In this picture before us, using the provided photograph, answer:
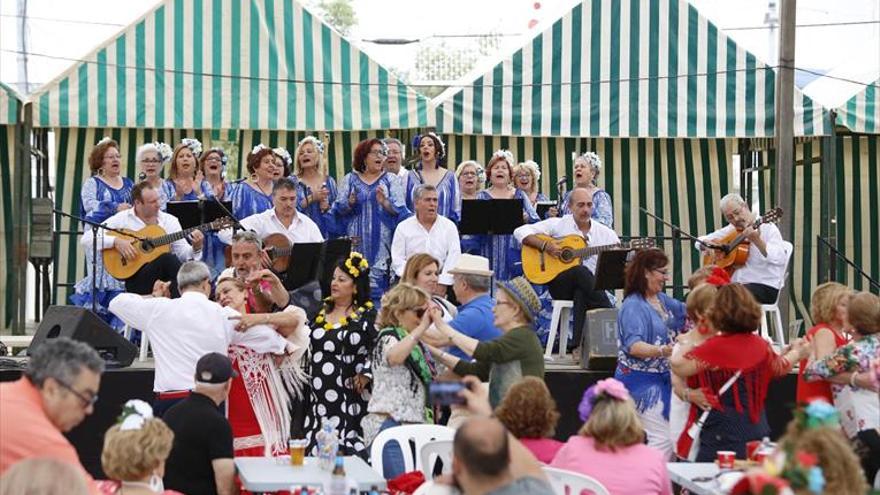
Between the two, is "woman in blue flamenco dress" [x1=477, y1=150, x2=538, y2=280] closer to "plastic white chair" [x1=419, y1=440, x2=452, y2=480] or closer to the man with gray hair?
"plastic white chair" [x1=419, y1=440, x2=452, y2=480]

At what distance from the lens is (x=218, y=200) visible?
11.3m

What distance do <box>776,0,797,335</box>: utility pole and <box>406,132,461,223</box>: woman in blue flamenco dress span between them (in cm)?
287

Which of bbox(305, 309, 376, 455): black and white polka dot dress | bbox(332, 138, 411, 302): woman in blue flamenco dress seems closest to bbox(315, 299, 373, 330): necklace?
bbox(305, 309, 376, 455): black and white polka dot dress

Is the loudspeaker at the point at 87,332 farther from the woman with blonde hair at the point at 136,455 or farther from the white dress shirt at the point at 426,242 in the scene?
the woman with blonde hair at the point at 136,455

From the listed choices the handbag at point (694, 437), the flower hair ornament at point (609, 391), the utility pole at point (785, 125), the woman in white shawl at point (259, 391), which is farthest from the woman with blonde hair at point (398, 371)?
the utility pole at point (785, 125)

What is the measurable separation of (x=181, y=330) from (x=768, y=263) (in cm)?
547

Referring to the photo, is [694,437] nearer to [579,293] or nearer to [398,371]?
[398,371]

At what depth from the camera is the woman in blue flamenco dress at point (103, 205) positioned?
37.0ft

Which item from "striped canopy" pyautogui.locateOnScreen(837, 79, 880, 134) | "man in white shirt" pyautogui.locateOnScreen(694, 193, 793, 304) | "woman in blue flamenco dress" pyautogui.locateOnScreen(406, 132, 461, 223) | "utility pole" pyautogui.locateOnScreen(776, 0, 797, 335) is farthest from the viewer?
"striped canopy" pyautogui.locateOnScreen(837, 79, 880, 134)

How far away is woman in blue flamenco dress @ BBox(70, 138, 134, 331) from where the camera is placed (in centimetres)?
1128

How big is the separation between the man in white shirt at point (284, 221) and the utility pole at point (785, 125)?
422 cm

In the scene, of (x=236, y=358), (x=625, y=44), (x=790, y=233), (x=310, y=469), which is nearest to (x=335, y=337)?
(x=236, y=358)

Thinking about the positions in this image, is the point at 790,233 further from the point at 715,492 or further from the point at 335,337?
the point at 715,492

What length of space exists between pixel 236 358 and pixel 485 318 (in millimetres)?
1420
